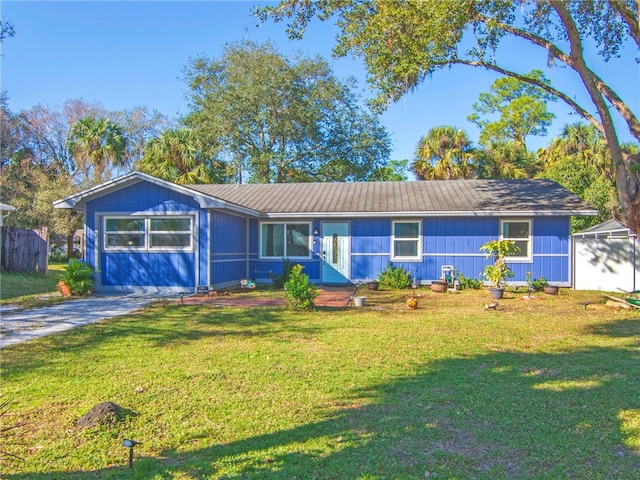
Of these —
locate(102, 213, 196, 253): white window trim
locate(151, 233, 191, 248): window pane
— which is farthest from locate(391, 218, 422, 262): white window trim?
locate(151, 233, 191, 248): window pane

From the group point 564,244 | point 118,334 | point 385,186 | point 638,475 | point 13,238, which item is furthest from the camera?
point 385,186

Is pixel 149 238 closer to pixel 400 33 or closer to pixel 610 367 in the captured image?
pixel 400 33

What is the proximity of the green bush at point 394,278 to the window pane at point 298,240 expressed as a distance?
2.76 meters

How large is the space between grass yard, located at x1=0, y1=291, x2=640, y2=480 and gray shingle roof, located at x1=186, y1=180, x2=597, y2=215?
7139mm

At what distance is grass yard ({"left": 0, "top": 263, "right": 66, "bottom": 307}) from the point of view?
1155cm

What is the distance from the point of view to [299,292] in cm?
1001

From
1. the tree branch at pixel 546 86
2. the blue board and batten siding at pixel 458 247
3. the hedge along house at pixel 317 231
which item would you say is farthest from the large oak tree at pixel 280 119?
the tree branch at pixel 546 86

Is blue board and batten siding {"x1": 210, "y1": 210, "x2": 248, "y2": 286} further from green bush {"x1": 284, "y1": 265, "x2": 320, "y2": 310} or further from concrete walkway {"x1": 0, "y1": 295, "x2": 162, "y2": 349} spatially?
green bush {"x1": 284, "y1": 265, "x2": 320, "y2": 310}

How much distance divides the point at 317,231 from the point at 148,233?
552 cm

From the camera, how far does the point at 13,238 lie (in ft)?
56.0

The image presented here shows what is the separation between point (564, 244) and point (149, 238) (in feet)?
40.6

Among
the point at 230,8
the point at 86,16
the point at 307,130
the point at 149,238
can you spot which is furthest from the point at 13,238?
the point at 307,130

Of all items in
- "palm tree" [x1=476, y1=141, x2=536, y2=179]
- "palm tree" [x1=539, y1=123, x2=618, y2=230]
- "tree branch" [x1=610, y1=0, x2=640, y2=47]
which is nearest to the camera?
"tree branch" [x1=610, y1=0, x2=640, y2=47]

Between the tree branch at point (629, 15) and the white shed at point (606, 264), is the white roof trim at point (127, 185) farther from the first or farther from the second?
the white shed at point (606, 264)
